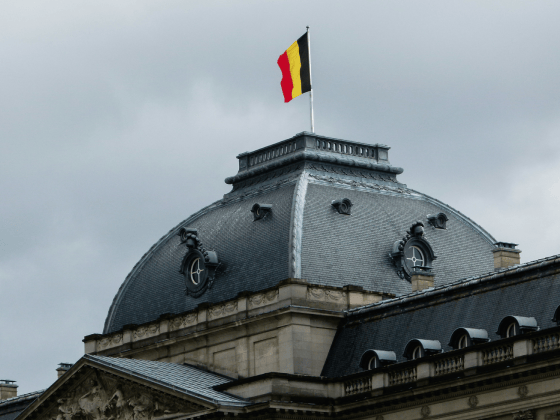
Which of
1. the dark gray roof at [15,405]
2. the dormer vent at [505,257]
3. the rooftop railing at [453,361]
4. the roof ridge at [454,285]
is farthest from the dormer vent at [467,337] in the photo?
the dark gray roof at [15,405]

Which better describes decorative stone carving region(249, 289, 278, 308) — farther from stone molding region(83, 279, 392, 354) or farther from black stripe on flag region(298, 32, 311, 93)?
black stripe on flag region(298, 32, 311, 93)

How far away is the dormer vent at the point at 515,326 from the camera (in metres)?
67.4

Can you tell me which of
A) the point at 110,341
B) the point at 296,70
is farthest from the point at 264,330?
the point at 296,70

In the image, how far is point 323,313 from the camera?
8000 cm

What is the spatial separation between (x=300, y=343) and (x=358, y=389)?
17.1 feet

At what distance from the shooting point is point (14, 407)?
10331cm

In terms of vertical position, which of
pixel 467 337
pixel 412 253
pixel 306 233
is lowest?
pixel 467 337

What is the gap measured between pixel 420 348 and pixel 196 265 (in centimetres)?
1862

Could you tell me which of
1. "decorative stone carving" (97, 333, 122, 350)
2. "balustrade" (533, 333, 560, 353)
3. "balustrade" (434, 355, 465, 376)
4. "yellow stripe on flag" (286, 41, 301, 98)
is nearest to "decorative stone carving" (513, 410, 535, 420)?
"balustrade" (533, 333, 560, 353)

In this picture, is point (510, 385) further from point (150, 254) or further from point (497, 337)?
point (150, 254)

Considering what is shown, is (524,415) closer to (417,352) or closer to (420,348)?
(420,348)

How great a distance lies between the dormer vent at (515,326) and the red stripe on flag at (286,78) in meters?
26.6

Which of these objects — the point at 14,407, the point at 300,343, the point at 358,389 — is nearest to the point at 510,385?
the point at 358,389

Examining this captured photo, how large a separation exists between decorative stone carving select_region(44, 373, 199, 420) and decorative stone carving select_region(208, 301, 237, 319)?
591 cm
